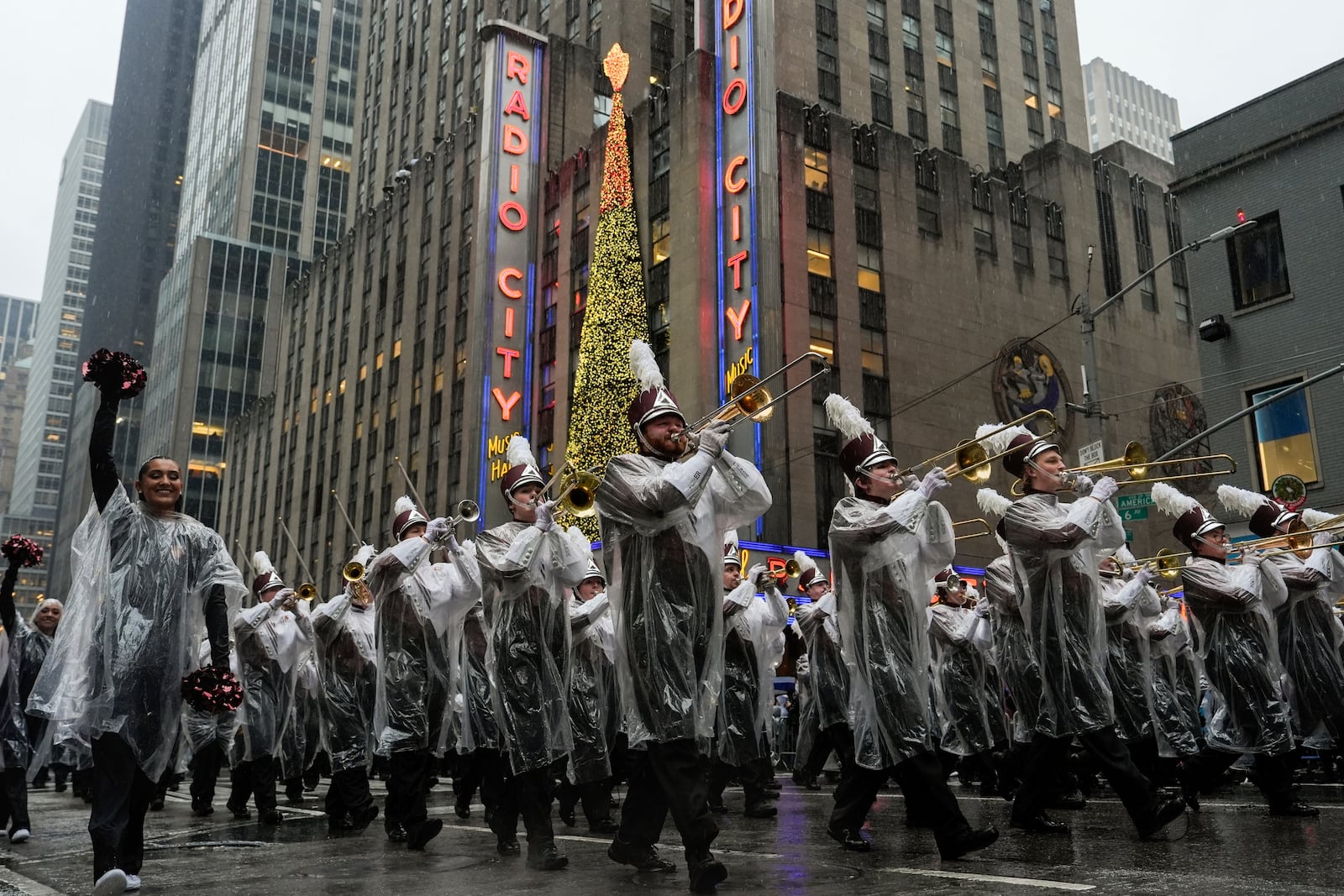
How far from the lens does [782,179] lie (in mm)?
32781

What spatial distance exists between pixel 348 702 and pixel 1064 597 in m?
5.72

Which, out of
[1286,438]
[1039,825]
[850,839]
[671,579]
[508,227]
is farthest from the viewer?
[508,227]

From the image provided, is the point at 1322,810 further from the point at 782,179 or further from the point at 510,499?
the point at 782,179

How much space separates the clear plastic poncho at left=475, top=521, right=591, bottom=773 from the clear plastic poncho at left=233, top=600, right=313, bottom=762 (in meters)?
4.88

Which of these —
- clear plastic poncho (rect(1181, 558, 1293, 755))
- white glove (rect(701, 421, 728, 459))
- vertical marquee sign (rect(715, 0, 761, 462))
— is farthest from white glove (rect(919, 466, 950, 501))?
vertical marquee sign (rect(715, 0, 761, 462))

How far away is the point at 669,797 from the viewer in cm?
548

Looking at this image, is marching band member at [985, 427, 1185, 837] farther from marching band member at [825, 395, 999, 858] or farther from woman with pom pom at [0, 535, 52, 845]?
woman with pom pom at [0, 535, 52, 845]

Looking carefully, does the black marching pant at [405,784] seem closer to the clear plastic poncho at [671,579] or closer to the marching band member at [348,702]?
the marching band member at [348,702]

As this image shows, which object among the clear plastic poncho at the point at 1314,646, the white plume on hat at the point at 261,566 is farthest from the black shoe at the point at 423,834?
the clear plastic poncho at the point at 1314,646

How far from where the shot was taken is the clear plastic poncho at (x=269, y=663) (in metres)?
11.4

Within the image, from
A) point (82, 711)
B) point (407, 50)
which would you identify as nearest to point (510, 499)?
point (82, 711)

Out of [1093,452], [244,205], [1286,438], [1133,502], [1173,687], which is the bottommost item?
[1173,687]

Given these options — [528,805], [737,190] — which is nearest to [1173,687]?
[528,805]

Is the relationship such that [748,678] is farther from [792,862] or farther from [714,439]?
[714,439]
